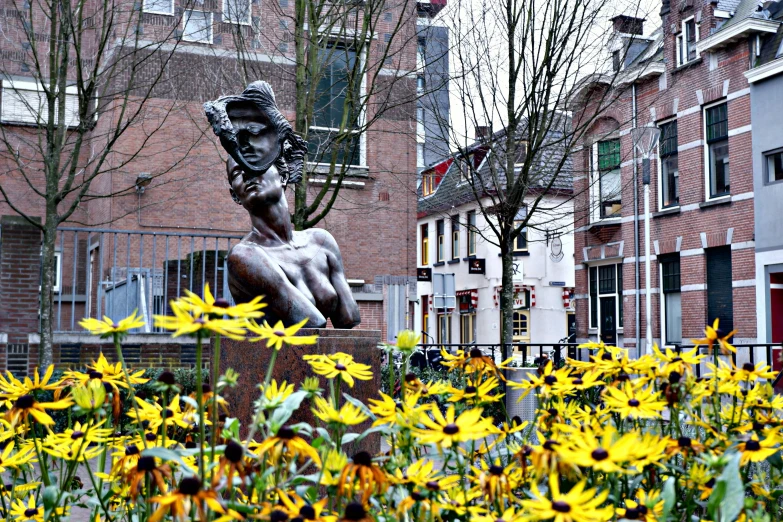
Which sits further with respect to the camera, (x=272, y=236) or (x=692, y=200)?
(x=692, y=200)

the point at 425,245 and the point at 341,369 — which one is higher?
the point at 425,245

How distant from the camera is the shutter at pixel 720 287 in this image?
21703 millimetres

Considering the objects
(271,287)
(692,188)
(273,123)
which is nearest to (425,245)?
(692,188)

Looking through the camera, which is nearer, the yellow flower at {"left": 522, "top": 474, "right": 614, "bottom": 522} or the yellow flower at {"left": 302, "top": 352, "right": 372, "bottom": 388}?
the yellow flower at {"left": 522, "top": 474, "right": 614, "bottom": 522}

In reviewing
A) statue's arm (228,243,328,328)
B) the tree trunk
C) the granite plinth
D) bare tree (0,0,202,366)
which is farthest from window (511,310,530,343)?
the granite plinth

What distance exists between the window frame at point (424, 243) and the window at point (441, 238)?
1.03m

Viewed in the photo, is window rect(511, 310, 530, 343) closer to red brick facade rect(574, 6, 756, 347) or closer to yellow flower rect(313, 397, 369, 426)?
red brick facade rect(574, 6, 756, 347)

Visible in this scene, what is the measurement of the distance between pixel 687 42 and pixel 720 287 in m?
6.58

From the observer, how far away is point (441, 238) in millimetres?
43406

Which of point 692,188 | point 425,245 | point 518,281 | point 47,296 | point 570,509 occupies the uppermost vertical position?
point 425,245

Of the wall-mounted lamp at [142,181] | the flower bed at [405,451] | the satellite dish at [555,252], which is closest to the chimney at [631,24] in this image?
the wall-mounted lamp at [142,181]

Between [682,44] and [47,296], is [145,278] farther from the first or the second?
[682,44]

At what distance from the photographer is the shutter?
21.7 metres

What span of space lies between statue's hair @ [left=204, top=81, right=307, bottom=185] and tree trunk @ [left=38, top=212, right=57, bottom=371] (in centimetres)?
561
